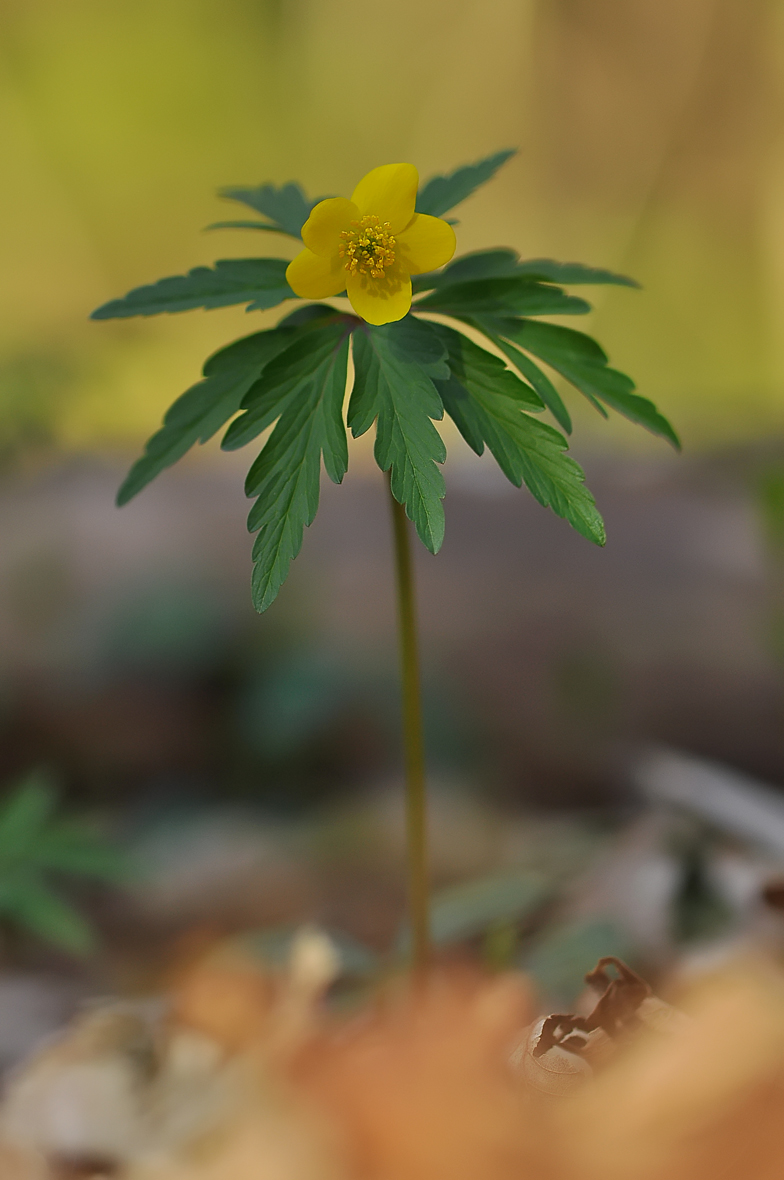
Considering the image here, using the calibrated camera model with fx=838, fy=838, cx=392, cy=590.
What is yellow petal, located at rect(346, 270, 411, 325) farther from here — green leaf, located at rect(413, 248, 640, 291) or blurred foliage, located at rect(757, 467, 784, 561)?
blurred foliage, located at rect(757, 467, 784, 561)

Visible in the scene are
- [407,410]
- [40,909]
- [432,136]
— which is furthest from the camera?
[432,136]

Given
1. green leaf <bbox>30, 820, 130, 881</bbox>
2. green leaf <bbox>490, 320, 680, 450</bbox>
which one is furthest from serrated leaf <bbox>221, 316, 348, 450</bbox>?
green leaf <bbox>30, 820, 130, 881</bbox>

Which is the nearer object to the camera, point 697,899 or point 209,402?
point 209,402

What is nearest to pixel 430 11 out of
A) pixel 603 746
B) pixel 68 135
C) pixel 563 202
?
pixel 563 202

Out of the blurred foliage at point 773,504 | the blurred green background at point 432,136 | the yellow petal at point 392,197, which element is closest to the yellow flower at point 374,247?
the yellow petal at point 392,197

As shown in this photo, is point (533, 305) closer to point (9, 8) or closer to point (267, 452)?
point (267, 452)

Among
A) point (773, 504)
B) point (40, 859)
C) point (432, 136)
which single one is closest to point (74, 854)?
point (40, 859)

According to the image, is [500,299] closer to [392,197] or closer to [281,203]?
[392,197]
